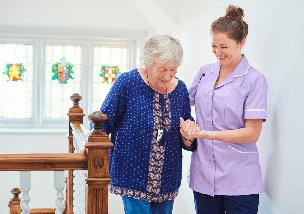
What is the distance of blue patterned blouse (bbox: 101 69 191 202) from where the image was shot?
8.30 feet

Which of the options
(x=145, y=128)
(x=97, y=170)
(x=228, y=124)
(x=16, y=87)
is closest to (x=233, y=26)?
(x=228, y=124)

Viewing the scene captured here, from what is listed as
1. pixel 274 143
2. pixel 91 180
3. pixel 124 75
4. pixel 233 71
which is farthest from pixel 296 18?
pixel 91 180

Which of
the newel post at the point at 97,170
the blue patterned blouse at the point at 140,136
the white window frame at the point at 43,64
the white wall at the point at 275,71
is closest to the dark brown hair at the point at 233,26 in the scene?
the white wall at the point at 275,71

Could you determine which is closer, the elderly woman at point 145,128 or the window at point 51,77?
the elderly woman at point 145,128

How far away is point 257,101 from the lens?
94.9 inches

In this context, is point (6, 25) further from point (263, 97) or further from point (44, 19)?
point (263, 97)

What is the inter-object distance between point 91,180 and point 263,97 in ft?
2.84

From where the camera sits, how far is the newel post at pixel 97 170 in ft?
6.97

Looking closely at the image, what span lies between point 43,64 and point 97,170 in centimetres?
511

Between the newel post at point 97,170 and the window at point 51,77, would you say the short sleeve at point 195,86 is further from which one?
the window at point 51,77

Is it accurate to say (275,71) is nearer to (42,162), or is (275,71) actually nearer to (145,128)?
(145,128)

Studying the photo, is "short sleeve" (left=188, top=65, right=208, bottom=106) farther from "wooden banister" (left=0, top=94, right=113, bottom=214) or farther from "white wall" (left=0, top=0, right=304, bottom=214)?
"wooden banister" (left=0, top=94, right=113, bottom=214)

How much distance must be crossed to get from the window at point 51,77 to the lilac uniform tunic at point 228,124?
14.9ft

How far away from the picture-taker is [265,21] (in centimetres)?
292
